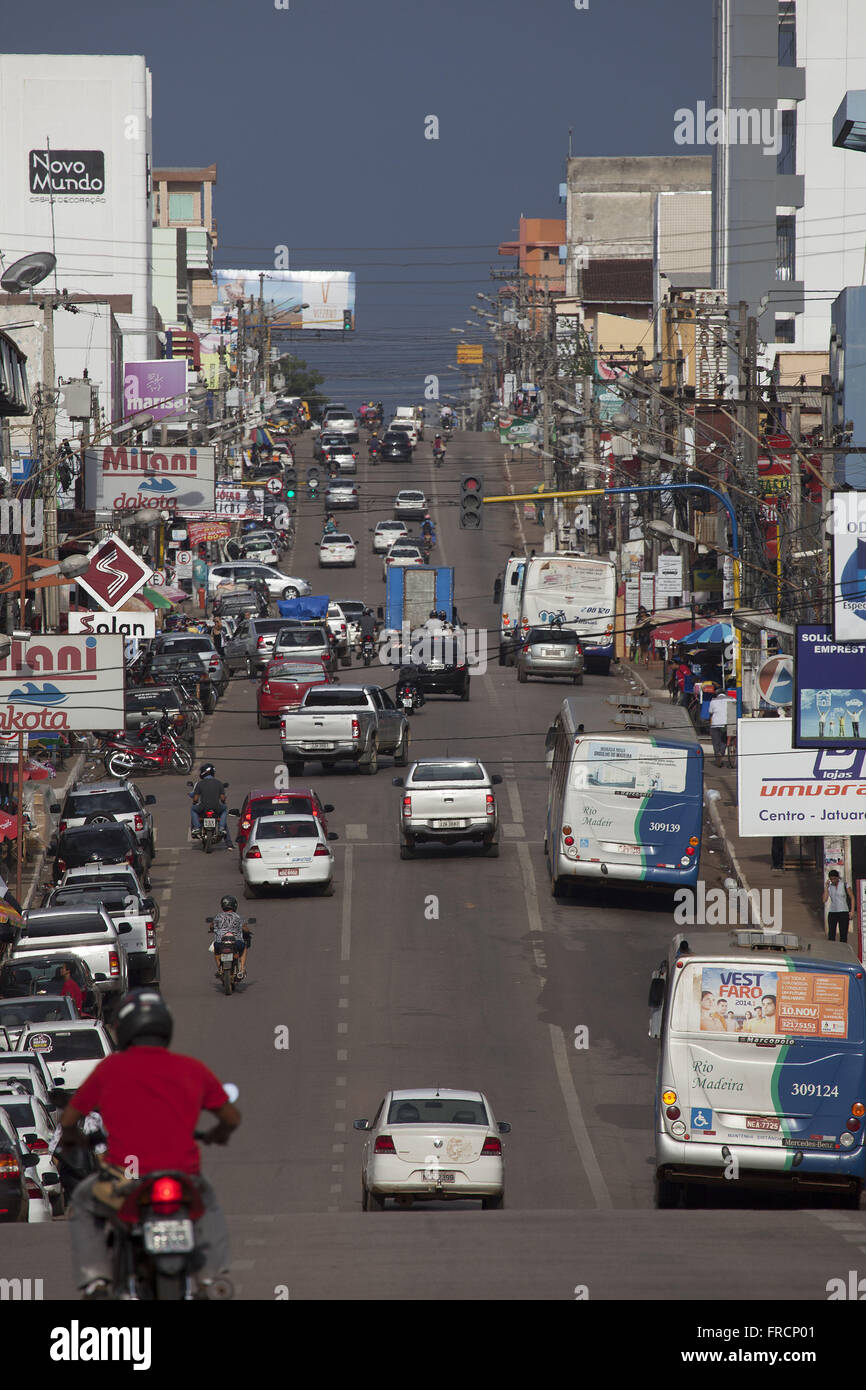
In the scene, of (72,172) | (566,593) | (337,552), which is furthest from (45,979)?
(72,172)

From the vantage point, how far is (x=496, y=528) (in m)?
94.6

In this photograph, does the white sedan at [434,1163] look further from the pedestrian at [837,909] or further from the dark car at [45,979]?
the pedestrian at [837,909]

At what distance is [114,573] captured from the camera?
32.5 metres

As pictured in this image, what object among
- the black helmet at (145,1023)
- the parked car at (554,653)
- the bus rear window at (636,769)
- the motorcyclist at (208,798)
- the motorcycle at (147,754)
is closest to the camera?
the black helmet at (145,1023)

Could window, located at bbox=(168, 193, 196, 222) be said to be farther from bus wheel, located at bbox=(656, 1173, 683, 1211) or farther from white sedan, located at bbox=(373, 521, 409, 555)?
bus wheel, located at bbox=(656, 1173, 683, 1211)

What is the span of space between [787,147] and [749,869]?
58511 millimetres

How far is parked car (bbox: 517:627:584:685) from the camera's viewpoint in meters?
55.0

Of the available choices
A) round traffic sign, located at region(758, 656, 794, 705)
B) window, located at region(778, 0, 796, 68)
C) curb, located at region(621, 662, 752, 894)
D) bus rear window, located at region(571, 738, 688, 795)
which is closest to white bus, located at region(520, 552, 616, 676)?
curb, located at region(621, 662, 752, 894)

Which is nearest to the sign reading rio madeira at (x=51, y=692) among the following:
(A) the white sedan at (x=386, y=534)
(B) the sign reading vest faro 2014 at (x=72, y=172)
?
(A) the white sedan at (x=386, y=534)

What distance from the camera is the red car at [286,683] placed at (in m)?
47.1

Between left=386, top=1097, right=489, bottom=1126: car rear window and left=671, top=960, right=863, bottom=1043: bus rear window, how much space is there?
1.99 m

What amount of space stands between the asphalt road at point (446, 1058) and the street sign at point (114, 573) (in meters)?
5.09
